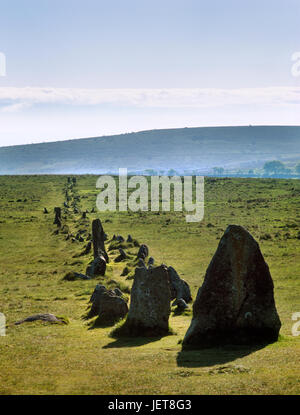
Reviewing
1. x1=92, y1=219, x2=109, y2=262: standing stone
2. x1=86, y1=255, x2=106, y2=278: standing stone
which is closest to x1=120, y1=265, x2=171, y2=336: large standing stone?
x1=86, y1=255, x2=106, y2=278: standing stone

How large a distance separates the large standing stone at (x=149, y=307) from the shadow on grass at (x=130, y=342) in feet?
1.00

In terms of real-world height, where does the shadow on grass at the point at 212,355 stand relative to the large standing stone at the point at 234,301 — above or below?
below

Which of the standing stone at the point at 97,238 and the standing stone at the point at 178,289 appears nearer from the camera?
the standing stone at the point at 178,289

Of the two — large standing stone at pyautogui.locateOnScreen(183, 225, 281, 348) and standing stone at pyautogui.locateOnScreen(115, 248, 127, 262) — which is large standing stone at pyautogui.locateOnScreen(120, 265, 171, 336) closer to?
large standing stone at pyautogui.locateOnScreen(183, 225, 281, 348)

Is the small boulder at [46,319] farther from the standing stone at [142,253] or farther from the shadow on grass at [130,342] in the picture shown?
the standing stone at [142,253]

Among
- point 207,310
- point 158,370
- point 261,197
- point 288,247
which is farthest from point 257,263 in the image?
point 261,197

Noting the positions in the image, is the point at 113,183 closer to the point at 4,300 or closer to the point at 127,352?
the point at 4,300

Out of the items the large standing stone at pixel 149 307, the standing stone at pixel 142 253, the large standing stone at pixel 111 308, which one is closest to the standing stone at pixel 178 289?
the large standing stone at pixel 111 308

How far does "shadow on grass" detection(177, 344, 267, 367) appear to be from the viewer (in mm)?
13477

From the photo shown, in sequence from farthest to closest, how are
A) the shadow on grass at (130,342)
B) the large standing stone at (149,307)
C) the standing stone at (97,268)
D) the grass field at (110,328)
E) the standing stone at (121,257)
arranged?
1. the standing stone at (121,257)
2. the standing stone at (97,268)
3. the large standing stone at (149,307)
4. the shadow on grass at (130,342)
5. the grass field at (110,328)

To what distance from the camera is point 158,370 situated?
43.3 ft

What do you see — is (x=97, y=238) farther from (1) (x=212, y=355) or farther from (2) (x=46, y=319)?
(1) (x=212, y=355)

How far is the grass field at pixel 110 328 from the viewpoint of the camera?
12180 mm

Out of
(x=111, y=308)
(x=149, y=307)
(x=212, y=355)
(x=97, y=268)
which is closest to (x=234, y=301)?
(x=212, y=355)
